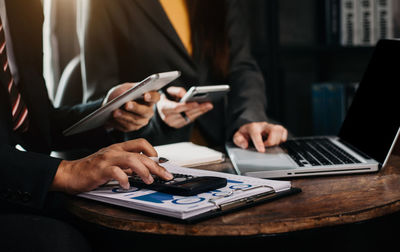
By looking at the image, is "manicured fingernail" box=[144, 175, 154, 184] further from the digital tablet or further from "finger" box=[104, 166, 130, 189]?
the digital tablet

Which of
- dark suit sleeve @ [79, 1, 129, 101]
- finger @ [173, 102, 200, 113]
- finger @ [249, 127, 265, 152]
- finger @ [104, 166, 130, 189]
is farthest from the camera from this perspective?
dark suit sleeve @ [79, 1, 129, 101]

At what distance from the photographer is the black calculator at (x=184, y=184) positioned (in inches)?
33.2

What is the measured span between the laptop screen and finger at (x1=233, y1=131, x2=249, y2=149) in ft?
0.92

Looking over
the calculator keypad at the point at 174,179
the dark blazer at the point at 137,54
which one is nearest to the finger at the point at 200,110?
the dark blazer at the point at 137,54

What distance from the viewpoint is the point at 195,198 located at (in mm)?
822

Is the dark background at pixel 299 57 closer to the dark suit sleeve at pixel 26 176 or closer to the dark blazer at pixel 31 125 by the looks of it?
the dark blazer at pixel 31 125

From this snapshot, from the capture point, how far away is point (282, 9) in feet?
9.54

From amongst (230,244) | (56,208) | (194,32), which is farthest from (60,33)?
(230,244)

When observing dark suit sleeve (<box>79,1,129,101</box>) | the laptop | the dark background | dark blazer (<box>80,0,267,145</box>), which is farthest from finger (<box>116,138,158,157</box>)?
the dark background

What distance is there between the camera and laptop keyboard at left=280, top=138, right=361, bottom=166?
3.56ft

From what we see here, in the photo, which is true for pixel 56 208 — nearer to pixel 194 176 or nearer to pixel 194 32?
pixel 194 176

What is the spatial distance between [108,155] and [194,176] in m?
0.17

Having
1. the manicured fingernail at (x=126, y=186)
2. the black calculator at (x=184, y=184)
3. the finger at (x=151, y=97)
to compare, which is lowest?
the black calculator at (x=184, y=184)

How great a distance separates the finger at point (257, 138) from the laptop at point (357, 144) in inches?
0.8
